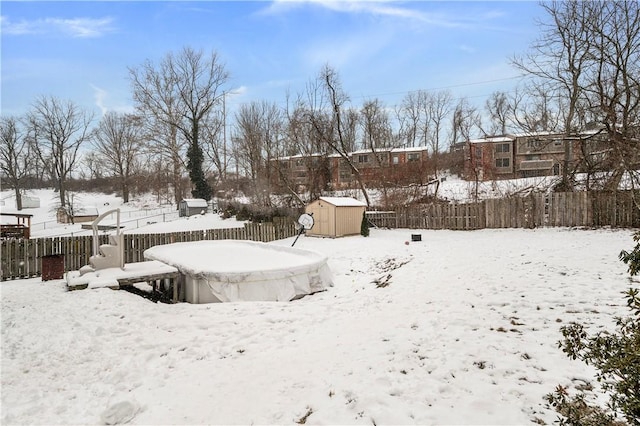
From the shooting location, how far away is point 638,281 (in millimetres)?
6043

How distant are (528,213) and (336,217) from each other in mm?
8632

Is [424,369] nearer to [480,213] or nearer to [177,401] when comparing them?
[177,401]

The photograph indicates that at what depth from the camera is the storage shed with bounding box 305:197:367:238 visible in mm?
16188

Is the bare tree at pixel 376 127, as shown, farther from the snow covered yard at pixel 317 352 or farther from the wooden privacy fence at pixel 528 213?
the snow covered yard at pixel 317 352

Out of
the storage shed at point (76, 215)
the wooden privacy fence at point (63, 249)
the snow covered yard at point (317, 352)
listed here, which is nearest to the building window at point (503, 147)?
the snow covered yard at point (317, 352)

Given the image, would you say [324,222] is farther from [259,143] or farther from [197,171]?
[197,171]

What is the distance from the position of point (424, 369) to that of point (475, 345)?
0.86 meters

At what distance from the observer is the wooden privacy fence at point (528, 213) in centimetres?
1362

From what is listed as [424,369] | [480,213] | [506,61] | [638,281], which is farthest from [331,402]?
[506,61]

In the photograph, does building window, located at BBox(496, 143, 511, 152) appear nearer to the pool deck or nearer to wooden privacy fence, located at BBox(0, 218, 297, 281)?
wooden privacy fence, located at BBox(0, 218, 297, 281)

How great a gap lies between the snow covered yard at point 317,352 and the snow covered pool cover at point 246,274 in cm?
34

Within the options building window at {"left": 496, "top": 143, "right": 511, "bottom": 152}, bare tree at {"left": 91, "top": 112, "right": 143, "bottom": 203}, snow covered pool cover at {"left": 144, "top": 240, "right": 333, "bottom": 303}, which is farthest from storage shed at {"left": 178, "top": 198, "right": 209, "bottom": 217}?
building window at {"left": 496, "top": 143, "right": 511, "bottom": 152}

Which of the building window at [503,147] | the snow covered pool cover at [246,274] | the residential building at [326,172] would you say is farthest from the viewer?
the building window at [503,147]

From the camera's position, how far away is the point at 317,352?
461cm
